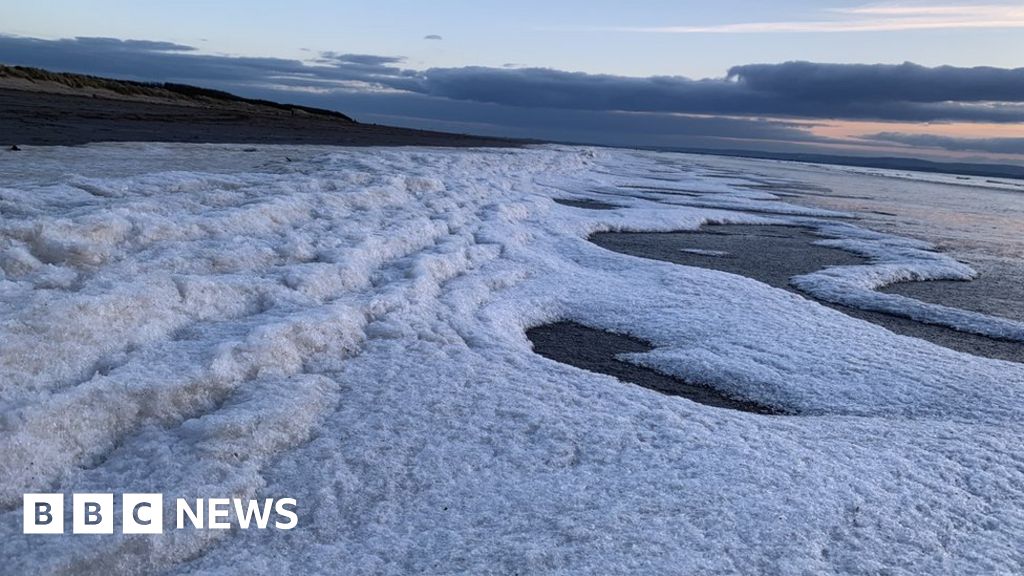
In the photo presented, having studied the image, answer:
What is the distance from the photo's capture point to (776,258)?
7.17 m

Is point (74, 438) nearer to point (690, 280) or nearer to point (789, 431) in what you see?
point (789, 431)

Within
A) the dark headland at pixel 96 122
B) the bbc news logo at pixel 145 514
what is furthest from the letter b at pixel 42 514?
the dark headland at pixel 96 122

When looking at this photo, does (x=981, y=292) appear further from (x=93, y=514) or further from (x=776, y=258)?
(x=93, y=514)

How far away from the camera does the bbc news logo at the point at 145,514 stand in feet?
6.20

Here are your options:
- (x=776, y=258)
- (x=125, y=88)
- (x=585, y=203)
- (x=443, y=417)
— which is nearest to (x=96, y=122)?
(x=585, y=203)

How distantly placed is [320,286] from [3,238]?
1386 mm

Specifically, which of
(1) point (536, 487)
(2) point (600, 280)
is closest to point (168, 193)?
(2) point (600, 280)

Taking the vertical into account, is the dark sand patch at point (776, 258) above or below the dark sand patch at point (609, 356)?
above

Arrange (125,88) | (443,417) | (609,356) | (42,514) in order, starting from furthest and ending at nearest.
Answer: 1. (125,88)
2. (609,356)
3. (443,417)
4. (42,514)

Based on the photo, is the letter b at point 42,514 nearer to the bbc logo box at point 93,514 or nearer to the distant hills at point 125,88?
the bbc logo box at point 93,514

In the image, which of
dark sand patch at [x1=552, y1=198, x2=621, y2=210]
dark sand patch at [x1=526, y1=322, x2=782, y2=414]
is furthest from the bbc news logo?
dark sand patch at [x1=552, y1=198, x2=621, y2=210]

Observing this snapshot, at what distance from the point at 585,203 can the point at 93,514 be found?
933 centimetres

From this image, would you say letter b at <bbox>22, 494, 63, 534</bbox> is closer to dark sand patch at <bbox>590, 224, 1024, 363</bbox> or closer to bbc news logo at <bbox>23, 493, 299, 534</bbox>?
bbc news logo at <bbox>23, 493, 299, 534</bbox>

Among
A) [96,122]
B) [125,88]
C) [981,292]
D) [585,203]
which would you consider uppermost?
[125,88]
